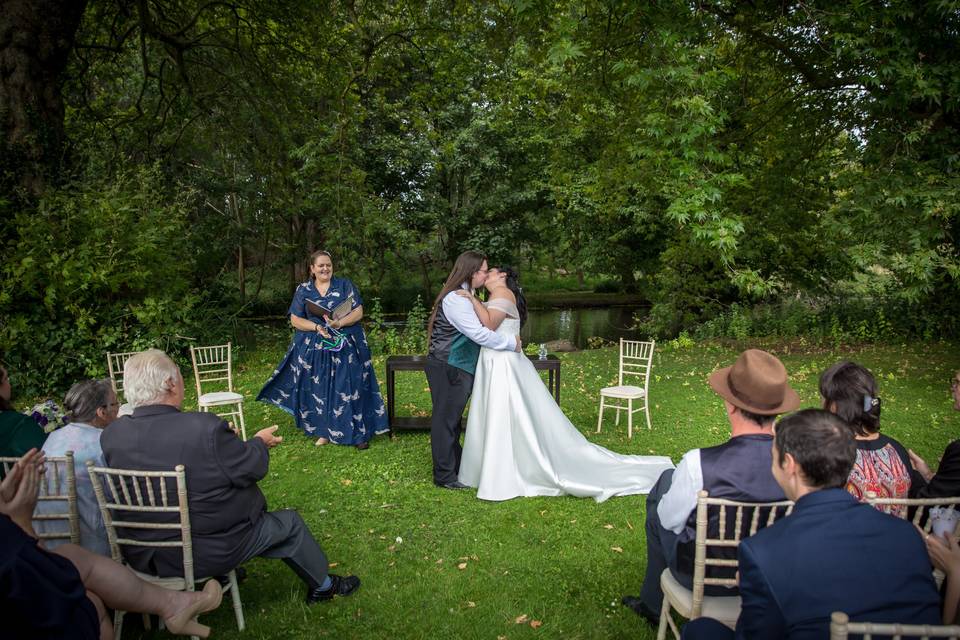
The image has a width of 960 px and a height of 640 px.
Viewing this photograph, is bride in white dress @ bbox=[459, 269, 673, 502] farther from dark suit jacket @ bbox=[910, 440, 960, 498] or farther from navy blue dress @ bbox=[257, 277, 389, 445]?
dark suit jacket @ bbox=[910, 440, 960, 498]

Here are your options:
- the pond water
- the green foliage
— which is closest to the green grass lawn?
the green foliage

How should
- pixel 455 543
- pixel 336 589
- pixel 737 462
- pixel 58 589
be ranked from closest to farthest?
pixel 58 589 → pixel 737 462 → pixel 336 589 → pixel 455 543

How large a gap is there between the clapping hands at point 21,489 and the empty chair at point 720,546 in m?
2.60

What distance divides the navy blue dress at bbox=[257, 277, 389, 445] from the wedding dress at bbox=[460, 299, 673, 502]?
1.61m

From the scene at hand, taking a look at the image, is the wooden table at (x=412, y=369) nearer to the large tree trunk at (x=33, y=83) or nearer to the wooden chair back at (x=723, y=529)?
the wooden chair back at (x=723, y=529)

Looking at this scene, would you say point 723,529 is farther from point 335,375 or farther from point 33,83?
point 33,83

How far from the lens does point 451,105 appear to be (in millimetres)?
17891

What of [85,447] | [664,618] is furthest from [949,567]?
[85,447]

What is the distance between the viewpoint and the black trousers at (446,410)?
17.2 feet

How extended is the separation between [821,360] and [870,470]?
8705mm

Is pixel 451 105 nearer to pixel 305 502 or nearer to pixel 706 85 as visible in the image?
pixel 706 85

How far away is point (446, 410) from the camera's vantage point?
5.26 meters

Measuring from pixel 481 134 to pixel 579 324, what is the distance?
6955 millimetres

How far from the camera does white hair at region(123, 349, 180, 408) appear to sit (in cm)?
288
